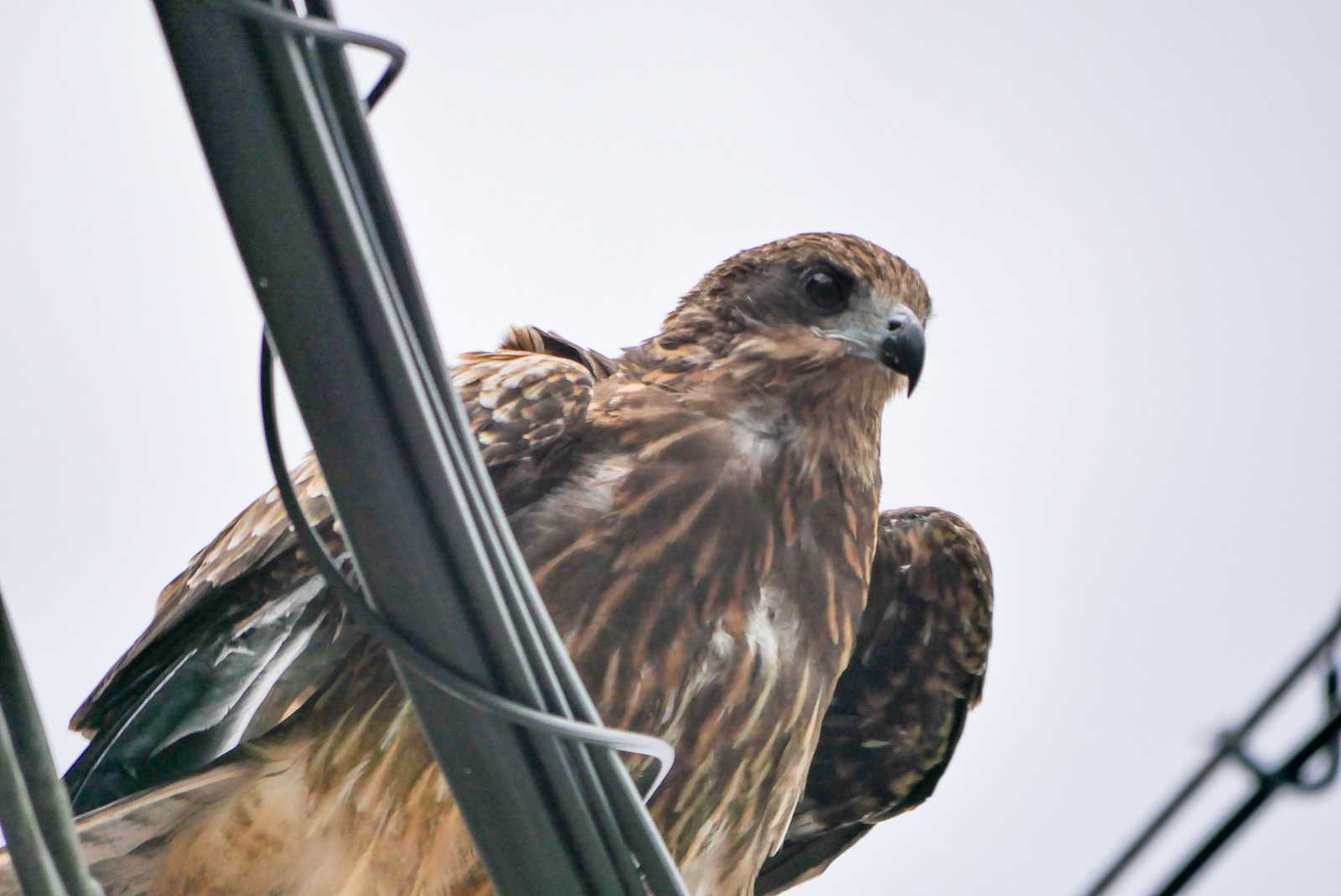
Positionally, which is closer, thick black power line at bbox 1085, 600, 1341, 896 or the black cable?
the black cable

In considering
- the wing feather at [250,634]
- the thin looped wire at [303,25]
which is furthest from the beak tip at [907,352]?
the thin looped wire at [303,25]

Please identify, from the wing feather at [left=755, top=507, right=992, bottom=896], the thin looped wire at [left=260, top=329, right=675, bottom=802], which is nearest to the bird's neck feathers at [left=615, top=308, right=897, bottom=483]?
the wing feather at [left=755, top=507, right=992, bottom=896]

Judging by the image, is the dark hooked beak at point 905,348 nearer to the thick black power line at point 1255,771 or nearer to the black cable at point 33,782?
the thick black power line at point 1255,771

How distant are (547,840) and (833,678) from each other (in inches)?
89.7

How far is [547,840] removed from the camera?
1576mm

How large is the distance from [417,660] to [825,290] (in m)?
2.71

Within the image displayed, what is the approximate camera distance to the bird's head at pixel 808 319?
3.93 meters

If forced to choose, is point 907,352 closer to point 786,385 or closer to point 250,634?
point 786,385

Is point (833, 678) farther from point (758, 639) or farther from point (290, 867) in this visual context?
point (290, 867)

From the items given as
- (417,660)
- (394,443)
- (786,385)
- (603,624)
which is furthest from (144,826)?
(394,443)

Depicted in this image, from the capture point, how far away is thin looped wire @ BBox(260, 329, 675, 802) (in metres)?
1.52

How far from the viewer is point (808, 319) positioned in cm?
403

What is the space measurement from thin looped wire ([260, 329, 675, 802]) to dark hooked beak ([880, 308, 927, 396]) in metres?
2.46

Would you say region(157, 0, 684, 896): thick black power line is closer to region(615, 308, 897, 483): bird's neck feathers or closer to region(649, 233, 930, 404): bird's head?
region(615, 308, 897, 483): bird's neck feathers
